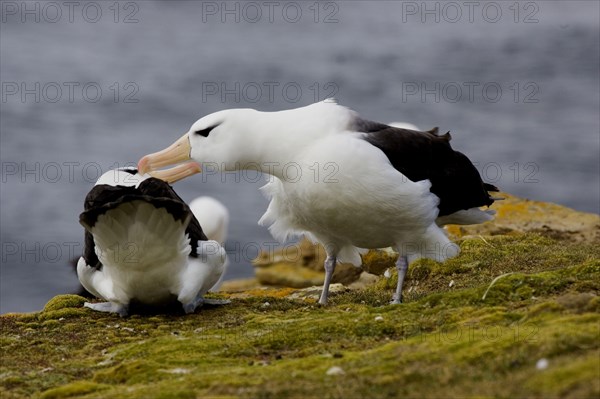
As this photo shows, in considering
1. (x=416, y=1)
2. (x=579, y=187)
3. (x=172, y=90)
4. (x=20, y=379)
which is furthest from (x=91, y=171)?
(x=416, y=1)

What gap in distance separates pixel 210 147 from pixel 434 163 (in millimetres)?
2395

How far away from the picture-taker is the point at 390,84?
46625 millimetres

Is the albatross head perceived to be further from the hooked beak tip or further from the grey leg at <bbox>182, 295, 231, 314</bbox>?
the grey leg at <bbox>182, 295, 231, 314</bbox>

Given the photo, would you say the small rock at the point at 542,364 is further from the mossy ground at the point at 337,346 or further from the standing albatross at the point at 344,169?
the standing albatross at the point at 344,169

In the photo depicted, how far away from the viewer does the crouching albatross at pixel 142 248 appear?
9.73 metres

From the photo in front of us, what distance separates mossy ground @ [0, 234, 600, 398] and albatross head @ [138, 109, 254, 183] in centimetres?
156

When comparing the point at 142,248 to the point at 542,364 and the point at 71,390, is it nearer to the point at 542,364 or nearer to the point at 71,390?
the point at 71,390

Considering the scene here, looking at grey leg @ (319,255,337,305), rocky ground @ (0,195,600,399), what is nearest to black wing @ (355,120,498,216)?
rocky ground @ (0,195,600,399)

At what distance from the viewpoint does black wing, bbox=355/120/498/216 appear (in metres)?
10.7

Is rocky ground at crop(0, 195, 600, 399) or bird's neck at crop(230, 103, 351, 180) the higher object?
bird's neck at crop(230, 103, 351, 180)

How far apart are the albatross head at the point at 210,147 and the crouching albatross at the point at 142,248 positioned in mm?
121

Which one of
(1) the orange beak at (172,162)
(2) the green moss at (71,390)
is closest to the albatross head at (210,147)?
(1) the orange beak at (172,162)

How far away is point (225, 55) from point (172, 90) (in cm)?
761

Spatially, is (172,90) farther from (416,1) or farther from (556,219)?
(556,219)
